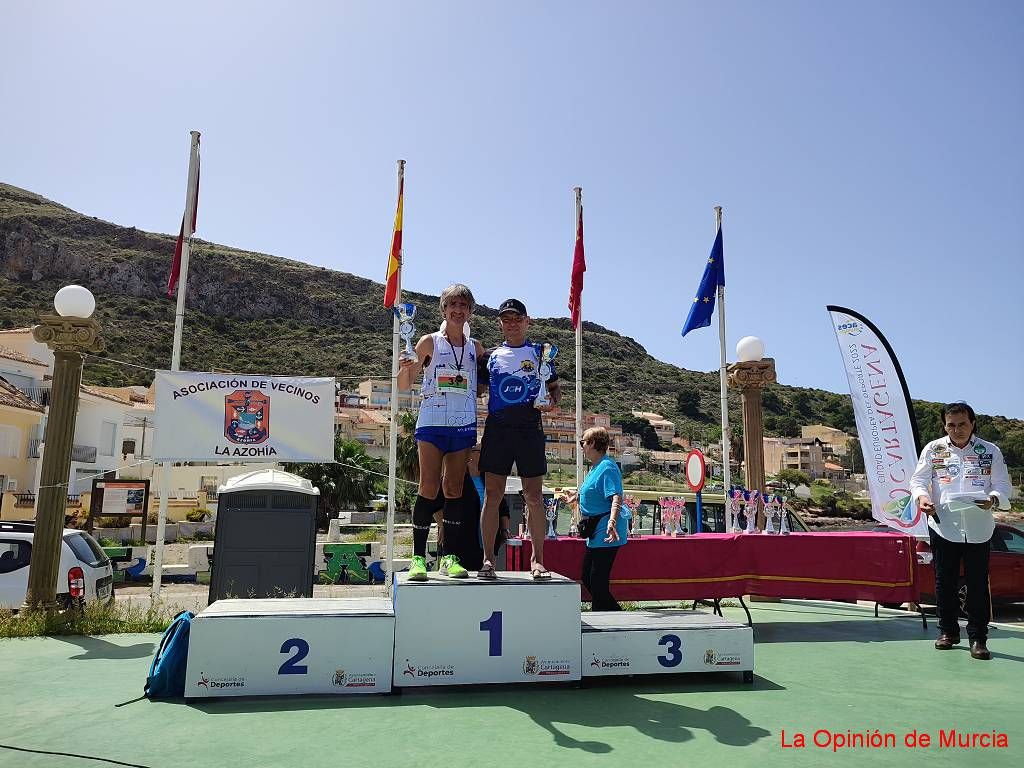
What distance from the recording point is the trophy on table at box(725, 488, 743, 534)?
7672mm

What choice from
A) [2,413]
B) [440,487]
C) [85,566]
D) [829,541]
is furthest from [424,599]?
[2,413]

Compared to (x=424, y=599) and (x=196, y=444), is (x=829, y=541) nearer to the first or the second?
(x=424, y=599)

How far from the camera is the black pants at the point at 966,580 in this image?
5.16 m

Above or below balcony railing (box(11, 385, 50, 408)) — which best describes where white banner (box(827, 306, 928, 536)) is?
below

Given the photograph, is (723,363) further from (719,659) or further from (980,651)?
(719,659)

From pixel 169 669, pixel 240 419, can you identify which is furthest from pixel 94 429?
pixel 169 669

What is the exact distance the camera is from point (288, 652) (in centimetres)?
380

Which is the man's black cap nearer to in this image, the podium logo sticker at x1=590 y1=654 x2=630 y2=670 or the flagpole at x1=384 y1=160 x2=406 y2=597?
the podium logo sticker at x1=590 y1=654 x2=630 y2=670

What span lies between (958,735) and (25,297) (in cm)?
9622

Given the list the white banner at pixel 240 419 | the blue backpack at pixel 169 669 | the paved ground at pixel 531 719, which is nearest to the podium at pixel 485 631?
the paved ground at pixel 531 719

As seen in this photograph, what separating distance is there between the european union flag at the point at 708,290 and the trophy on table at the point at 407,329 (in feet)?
20.8

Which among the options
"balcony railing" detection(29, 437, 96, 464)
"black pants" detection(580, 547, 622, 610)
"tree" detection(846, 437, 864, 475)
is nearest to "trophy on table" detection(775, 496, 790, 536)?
"black pants" detection(580, 547, 622, 610)

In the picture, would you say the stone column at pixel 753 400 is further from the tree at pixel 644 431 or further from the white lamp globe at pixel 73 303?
the tree at pixel 644 431

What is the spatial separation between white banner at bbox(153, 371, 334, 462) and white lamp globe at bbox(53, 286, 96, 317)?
932 millimetres
